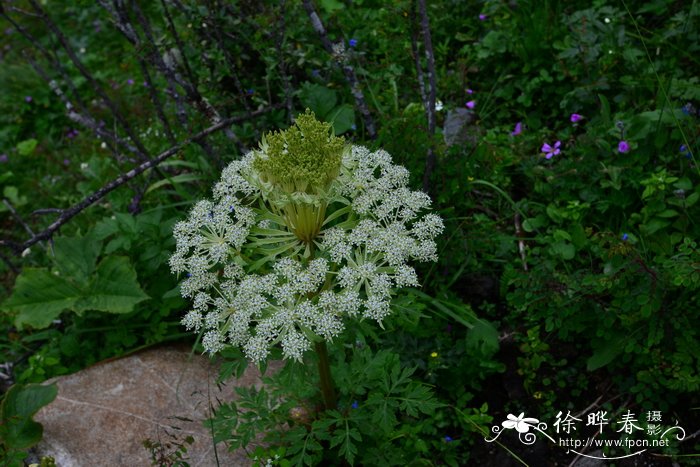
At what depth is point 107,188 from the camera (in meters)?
3.96

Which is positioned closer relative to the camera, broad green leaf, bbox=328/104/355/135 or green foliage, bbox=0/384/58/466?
green foliage, bbox=0/384/58/466

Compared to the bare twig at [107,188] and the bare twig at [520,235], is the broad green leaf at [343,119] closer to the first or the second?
the bare twig at [107,188]

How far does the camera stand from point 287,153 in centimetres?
232

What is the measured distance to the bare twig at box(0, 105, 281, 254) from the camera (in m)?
3.60

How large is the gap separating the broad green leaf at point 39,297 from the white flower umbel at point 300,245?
176cm

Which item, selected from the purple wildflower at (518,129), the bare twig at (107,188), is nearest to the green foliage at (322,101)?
the bare twig at (107,188)

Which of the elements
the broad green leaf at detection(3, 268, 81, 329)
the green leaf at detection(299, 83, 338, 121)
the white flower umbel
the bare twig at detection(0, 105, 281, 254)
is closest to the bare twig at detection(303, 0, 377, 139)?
the green leaf at detection(299, 83, 338, 121)

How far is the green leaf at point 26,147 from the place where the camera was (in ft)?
21.1

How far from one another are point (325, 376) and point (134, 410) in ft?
4.67

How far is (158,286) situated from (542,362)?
2.47 m

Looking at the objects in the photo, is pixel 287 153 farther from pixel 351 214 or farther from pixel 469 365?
pixel 469 365

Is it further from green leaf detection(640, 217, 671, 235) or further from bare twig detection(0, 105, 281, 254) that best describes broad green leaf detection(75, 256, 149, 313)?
green leaf detection(640, 217, 671, 235)

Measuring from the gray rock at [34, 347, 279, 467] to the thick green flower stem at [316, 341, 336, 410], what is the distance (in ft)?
2.21

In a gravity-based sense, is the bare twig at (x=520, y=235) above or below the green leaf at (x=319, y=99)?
below
